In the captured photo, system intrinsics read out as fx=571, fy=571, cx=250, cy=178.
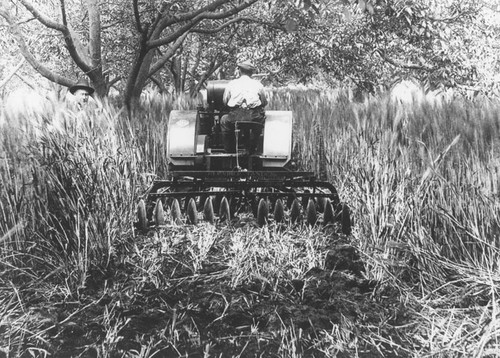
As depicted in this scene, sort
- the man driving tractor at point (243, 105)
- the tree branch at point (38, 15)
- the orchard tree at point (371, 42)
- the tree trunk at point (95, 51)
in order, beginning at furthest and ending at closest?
the tree trunk at point (95, 51) → the orchard tree at point (371, 42) → the tree branch at point (38, 15) → the man driving tractor at point (243, 105)

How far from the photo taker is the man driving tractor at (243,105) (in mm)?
5719

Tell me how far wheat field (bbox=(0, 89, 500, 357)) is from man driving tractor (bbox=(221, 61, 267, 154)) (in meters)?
1.79

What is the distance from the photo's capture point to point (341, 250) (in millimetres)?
4008

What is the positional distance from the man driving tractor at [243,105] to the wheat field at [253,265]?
70.5 inches

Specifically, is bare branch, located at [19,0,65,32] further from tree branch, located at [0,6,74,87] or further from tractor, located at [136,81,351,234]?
tractor, located at [136,81,351,234]

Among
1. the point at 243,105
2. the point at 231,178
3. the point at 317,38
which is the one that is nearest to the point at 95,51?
the point at 317,38

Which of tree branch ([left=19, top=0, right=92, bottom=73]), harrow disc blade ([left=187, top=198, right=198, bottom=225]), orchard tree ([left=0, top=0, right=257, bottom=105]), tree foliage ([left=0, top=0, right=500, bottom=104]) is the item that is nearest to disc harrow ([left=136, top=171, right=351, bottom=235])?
harrow disc blade ([left=187, top=198, right=198, bottom=225])

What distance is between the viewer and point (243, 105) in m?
5.73

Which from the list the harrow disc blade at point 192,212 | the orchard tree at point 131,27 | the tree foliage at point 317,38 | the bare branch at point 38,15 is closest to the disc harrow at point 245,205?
the harrow disc blade at point 192,212

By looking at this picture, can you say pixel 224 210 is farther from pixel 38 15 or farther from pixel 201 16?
pixel 38 15

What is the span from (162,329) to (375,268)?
4.30ft

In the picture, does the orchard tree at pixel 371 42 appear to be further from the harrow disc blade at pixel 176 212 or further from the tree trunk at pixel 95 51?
the harrow disc blade at pixel 176 212

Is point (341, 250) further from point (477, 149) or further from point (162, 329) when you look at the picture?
point (162, 329)

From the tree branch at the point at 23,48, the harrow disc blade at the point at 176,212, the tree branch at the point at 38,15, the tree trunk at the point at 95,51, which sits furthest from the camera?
the tree trunk at the point at 95,51
